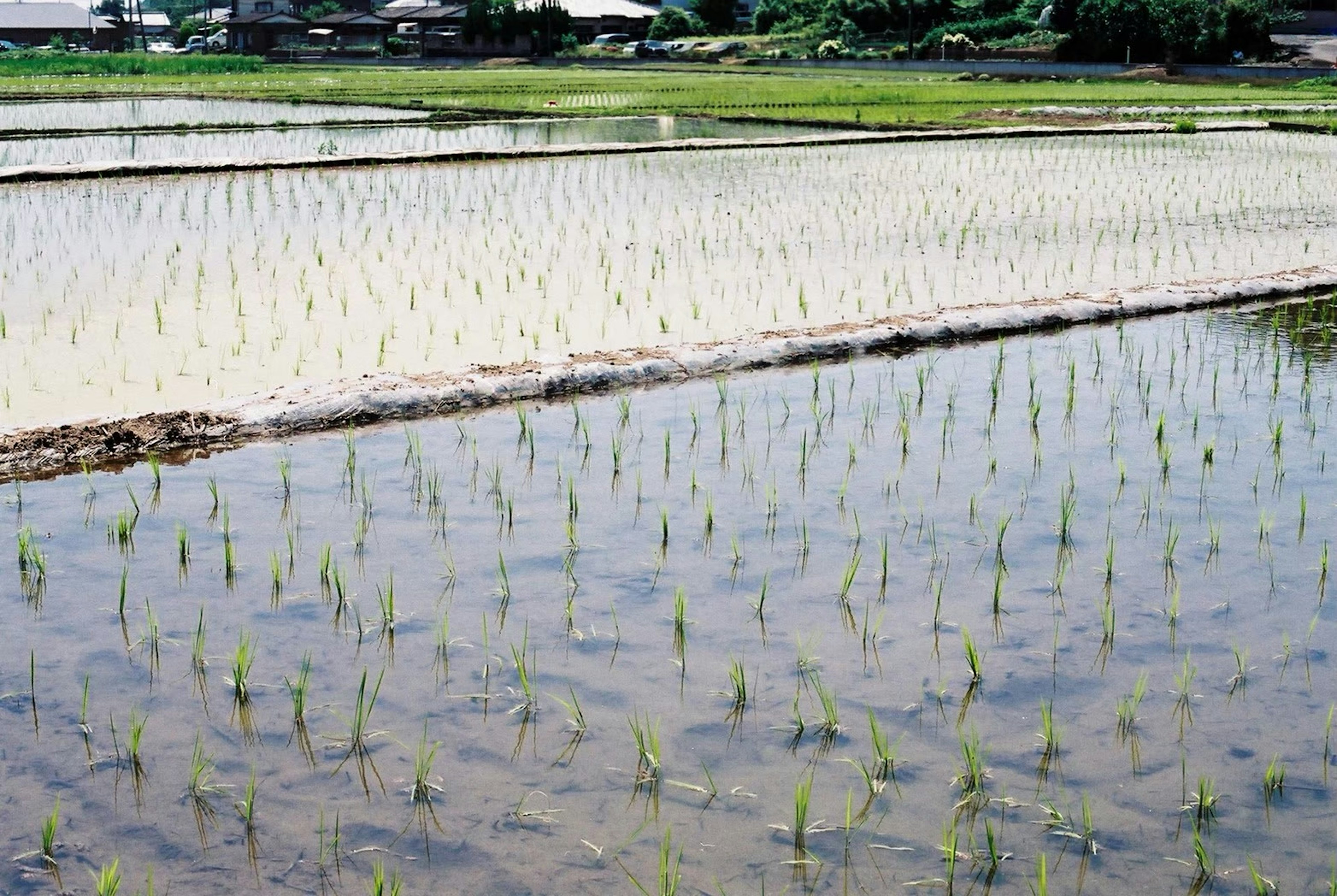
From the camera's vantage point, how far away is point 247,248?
8.43 metres

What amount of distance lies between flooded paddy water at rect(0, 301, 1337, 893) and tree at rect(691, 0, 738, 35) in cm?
5102

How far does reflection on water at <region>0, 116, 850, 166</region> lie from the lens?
15.0m

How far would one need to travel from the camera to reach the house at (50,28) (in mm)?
60281

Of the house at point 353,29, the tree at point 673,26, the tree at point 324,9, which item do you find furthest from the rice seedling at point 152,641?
the tree at point 324,9

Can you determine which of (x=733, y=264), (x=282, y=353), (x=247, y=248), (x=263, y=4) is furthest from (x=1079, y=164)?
(x=263, y=4)

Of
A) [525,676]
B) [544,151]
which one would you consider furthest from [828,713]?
[544,151]

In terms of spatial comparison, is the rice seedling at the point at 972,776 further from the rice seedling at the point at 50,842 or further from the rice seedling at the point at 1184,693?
the rice seedling at the point at 50,842

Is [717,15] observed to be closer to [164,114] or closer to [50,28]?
[50,28]

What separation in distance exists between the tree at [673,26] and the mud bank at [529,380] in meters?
46.5

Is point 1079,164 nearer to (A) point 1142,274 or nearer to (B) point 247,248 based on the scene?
(A) point 1142,274

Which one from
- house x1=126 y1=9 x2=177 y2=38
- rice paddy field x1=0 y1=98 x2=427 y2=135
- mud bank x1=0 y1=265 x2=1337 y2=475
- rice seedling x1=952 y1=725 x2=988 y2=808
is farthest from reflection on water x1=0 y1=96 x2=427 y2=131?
house x1=126 y1=9 x2=177 y2=38

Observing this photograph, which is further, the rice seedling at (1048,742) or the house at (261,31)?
the house at (261,31)

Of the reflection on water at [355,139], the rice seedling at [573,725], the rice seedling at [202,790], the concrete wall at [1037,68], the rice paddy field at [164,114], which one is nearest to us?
the rice seedling at [202,790]

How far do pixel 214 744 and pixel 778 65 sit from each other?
129 feet
